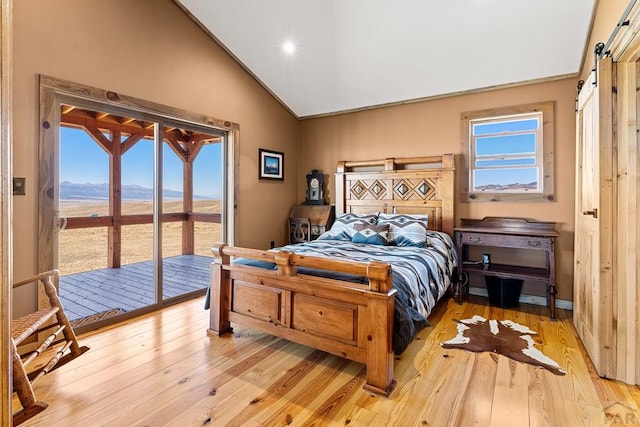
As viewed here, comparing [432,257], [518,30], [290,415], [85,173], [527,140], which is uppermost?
[518,30]

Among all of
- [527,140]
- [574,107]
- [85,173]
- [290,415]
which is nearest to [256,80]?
[85,173]

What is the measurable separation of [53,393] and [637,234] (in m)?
3.77

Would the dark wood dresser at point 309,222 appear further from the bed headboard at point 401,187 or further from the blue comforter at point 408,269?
the blue comforter at point 408,269

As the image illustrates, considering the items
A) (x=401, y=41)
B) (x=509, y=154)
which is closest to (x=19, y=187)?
(x=401, y=41)

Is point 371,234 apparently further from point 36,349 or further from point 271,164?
point 36,349

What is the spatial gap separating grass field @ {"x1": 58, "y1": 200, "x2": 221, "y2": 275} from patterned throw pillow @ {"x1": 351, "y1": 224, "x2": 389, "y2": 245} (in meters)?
1.86

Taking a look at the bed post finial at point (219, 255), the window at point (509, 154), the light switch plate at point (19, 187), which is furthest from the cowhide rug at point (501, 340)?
the light switch plate at point (19, 187)

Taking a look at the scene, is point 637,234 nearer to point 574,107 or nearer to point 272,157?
point 574,107

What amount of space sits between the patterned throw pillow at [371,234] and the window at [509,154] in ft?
3.93

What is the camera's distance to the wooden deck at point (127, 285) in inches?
128

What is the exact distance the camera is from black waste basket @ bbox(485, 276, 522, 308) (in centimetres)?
346

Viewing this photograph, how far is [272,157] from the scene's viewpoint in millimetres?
4816

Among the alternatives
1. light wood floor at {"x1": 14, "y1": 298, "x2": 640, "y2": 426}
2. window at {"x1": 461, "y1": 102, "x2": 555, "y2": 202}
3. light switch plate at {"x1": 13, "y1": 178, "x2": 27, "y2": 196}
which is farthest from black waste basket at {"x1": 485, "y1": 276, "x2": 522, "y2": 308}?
light switch plate at {"x1": 13, "y1": 178, "x2": 27, "y2": 196}

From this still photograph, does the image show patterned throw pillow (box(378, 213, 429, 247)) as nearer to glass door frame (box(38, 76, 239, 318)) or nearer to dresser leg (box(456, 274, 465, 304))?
dresser leg (box(456, 274, 465, 304))
